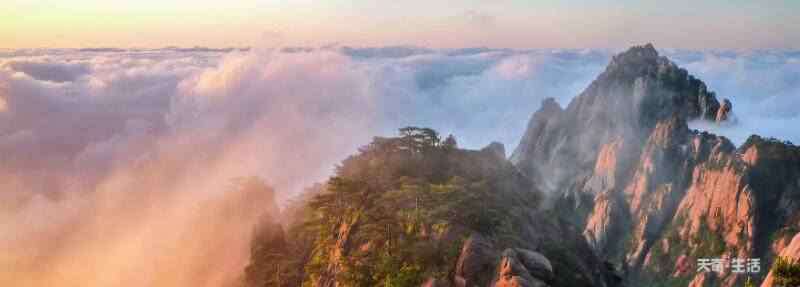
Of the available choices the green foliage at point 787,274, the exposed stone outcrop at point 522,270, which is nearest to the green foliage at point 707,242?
the exposed stone outcrop at point 522,270

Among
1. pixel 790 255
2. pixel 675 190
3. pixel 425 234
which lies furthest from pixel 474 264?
pixel 675 190

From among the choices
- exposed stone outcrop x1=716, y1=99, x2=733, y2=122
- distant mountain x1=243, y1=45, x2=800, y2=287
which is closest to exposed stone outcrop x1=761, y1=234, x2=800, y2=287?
distant mountain x1=243, y1=45, x2=800, y2=287

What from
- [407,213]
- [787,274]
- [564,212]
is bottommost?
[564,212]

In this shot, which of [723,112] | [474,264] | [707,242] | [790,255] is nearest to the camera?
[790,255]

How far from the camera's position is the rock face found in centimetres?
14075

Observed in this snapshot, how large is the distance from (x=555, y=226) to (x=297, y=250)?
25.3 metres

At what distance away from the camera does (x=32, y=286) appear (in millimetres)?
130750

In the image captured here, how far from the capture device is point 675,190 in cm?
16688

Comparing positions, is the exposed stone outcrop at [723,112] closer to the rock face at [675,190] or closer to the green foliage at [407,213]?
the rock face at [675,190]

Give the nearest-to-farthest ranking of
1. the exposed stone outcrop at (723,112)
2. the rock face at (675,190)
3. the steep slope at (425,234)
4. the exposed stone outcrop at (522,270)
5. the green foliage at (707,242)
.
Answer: the exposed stone outcrop at (522,270) → the steep slope at (425,234) → the rock face at (675,190) → the green foliage at (707,242) → the exposed stone outcrop at (723,112)

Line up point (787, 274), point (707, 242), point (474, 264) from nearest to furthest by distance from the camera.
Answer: point (787, 274), point (474, 264), point (707, 242)

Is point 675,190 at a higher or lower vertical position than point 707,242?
higher

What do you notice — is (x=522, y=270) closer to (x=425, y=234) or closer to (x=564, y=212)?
(x=425, y=234)

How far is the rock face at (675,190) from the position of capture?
141 meters
